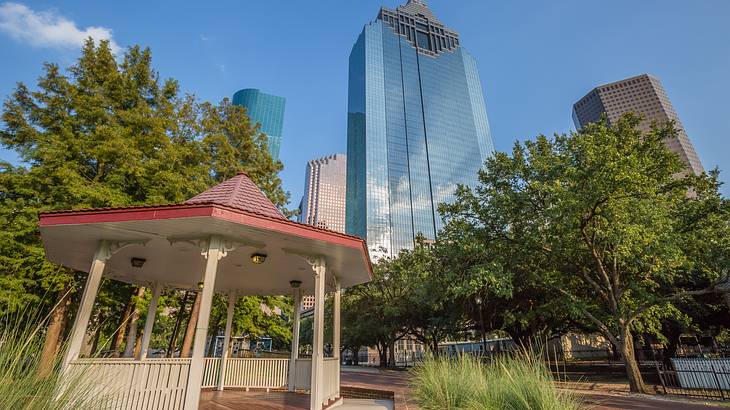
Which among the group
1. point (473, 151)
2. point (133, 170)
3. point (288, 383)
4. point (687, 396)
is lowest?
point (687, 396)

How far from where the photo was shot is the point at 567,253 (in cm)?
1227

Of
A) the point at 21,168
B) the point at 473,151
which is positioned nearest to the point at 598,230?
the point at 21,168

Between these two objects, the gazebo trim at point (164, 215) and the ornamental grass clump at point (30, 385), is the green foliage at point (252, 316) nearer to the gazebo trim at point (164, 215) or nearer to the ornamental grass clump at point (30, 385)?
the gazebo trim at point (164, 215)

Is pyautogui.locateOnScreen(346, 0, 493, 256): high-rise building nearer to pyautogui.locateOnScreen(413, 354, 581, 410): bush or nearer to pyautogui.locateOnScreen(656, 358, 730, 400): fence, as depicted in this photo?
pyautogui.locateOnScreen(656, 358, 730, 400): fence

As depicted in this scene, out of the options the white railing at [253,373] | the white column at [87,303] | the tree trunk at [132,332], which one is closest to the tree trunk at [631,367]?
the white railing at [253,373]

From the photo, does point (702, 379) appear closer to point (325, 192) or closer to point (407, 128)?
point (407, 128)

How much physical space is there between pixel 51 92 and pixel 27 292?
21.9ft

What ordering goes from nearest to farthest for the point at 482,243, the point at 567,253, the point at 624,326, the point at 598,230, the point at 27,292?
1. the point at 27,292
2. the point at 598,230
3. the point at 624,326
4. the point at 567,253
5. the point at 482,243

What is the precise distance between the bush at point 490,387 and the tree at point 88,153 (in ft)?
29.9

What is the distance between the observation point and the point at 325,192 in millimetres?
163125

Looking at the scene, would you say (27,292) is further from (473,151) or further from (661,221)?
(473,151)

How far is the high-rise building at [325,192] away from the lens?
160 metres

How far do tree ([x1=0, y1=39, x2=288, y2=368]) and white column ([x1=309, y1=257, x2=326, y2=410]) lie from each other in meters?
6.67

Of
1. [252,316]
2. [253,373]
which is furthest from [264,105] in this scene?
[253,373]
